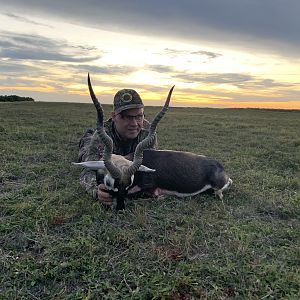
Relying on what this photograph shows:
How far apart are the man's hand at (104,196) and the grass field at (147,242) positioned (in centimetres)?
14

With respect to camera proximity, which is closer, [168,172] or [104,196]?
[104,196]

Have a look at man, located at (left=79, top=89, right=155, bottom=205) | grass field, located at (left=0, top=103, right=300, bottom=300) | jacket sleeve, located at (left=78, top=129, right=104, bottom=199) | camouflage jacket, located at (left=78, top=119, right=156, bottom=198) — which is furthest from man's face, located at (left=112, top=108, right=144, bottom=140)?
grass field, located at (left=0, top=103, right=300, bottom=300)

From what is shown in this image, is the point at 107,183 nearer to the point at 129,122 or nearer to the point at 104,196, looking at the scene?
the point at 104,196

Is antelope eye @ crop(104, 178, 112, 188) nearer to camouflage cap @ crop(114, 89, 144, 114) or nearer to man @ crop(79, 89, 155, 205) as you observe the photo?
man @ crop(79, 89, 155, 205)

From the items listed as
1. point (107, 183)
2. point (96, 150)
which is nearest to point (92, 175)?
point (96, 150)

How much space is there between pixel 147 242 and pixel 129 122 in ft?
9.97

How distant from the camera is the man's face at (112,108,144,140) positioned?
23.8 ft

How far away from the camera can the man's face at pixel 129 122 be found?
7250 mm

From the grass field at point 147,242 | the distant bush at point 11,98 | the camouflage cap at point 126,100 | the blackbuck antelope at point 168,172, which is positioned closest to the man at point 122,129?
the camouflage cap at point 126,100

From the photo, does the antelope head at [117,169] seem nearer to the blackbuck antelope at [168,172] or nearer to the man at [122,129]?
the blackbuck antelope at [168,172]

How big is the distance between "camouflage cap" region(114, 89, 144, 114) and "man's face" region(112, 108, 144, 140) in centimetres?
10

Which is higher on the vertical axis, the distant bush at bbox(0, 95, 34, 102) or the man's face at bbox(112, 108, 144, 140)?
the man's face at bbox(112, 108, 144, 140)

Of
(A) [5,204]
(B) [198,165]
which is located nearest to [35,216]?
(A) [5,204]

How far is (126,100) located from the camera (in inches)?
282
